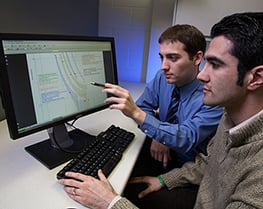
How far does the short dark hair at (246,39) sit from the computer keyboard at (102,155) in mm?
510

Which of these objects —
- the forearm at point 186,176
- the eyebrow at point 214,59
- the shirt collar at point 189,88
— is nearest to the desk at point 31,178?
the forearm at point 186,176

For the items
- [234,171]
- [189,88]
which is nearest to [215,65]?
[234,171]

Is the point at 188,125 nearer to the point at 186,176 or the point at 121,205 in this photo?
the point at 186,176

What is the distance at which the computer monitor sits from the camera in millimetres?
691

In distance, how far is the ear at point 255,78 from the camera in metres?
0.68

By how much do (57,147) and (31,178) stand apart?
0.18 meters

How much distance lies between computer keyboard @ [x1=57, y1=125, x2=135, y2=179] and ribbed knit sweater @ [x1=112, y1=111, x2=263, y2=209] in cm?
15

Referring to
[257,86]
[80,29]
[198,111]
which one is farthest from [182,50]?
[80,29]

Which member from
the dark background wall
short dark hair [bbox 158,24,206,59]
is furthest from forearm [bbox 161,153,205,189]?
the dark background wall

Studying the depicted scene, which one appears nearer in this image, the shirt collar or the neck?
the neck

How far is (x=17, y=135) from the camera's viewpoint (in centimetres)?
71

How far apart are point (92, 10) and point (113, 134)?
1444 millimetres

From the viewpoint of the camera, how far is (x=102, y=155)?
2.75 feet

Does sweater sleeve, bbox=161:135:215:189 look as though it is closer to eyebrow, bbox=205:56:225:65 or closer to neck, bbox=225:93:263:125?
neck, bbox=225:93:263:125
